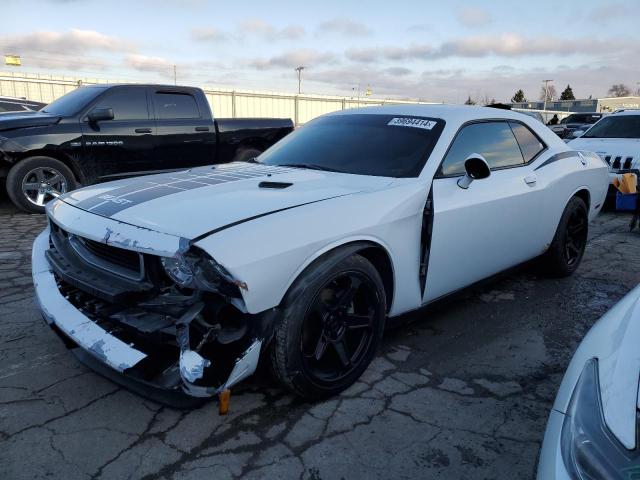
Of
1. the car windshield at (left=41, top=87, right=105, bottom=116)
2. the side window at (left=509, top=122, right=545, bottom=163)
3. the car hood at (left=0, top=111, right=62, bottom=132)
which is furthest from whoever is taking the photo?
the car windshield at (left=41, top=87, right=105, bottom=116)

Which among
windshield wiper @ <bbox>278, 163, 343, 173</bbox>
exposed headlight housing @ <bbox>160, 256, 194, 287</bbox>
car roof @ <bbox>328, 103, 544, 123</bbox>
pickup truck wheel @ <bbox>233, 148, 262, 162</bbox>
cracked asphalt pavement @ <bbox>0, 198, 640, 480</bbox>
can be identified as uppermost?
car roof @ <bbox>328, 103, 544, 123</bbox>

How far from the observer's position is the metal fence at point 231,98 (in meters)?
17.1

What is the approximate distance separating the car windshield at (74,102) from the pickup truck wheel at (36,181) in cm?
74

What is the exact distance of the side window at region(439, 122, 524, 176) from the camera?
333 cm

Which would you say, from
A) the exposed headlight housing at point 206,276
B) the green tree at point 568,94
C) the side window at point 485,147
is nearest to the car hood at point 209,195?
the exposed headlight housing at point 206,276

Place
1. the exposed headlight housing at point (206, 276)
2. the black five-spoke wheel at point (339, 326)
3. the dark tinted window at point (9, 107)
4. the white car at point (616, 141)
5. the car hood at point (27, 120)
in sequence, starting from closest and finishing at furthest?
the exposed headlight housing at point (206, 276) → the black five-spoke wheel at point (339, 326) → the car hood at point (27, 120) → the white car at point (616, 141) → the dark tinted window at point (9, 107)

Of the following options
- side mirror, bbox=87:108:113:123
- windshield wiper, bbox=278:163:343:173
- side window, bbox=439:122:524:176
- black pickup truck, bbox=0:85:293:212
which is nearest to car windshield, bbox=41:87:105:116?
black pickup truck, bbox=0:85:293:212

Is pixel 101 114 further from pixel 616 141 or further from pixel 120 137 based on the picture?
pixel 616 141

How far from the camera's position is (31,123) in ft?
21.4

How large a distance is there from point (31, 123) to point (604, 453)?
7197 millimetres

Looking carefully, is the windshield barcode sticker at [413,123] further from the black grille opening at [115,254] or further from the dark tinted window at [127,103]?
the dark tinted window at [127,103]

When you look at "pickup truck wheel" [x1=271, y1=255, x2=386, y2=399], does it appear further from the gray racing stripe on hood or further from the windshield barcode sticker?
the windshield barcode sticker

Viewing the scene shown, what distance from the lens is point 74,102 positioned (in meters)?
7.02

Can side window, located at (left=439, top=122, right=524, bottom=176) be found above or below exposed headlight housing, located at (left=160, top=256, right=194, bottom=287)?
above
